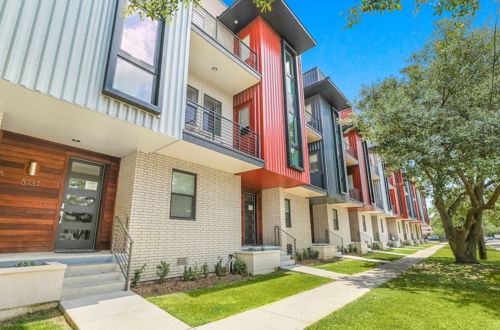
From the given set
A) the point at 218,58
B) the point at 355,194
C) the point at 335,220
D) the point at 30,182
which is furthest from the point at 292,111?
the point at 355,194

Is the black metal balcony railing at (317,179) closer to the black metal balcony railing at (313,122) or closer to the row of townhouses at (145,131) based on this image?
the row of townhouses at (145,131)

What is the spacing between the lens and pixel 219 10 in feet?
37.6

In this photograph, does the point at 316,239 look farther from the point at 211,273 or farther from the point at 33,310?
the point at 33,310

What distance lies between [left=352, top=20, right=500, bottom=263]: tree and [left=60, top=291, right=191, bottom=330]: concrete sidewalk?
10675 millimetres

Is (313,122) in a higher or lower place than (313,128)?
higher

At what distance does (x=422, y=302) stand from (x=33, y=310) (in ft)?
25.2

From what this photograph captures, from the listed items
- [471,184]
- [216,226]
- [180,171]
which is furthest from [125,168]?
[471,184]

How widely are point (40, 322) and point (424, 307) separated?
7.07 m

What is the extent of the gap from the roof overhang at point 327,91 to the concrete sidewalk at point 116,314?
15.2 m

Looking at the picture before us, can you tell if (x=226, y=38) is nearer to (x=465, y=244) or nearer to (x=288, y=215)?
(x=288, y=215)

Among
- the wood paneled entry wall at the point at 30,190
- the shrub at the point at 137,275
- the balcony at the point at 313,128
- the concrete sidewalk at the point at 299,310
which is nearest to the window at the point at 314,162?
the balcony at the point at 313,128

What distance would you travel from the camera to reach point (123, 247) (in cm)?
668

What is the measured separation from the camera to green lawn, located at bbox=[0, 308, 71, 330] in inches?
142

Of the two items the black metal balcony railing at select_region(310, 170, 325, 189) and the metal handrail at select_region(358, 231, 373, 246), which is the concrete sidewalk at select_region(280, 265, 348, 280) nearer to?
the black metal balcony railing at select_region(310, 170, 325, 189)
